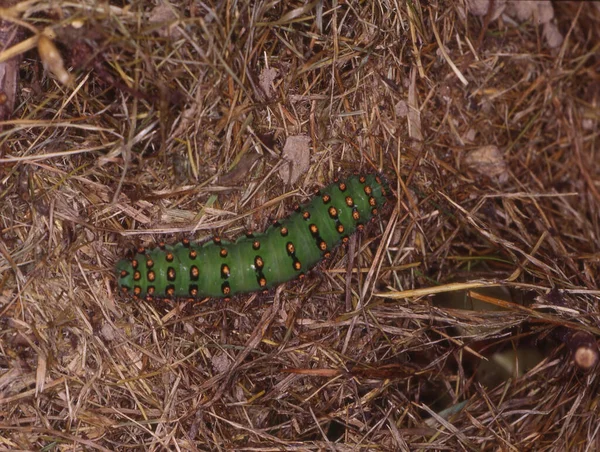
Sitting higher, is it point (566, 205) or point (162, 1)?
point (162, 1)

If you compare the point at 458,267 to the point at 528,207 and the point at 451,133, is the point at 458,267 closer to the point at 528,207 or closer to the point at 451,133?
the point at 528,207

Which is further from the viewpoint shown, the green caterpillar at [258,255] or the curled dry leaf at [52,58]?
the green caterpillar at [258,255]

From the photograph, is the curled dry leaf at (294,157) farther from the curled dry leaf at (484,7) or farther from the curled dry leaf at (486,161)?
the curled dry leaf at (484,7)

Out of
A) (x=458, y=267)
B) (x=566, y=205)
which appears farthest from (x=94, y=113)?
(x=566, y=205)

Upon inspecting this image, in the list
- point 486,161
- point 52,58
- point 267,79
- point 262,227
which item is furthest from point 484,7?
point 52,58

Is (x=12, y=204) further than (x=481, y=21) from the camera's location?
No

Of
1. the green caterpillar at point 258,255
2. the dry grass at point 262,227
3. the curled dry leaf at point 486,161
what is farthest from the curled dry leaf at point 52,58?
the curled dry leaf at point 486,161
